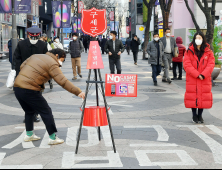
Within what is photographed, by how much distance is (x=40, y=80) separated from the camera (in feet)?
18.5

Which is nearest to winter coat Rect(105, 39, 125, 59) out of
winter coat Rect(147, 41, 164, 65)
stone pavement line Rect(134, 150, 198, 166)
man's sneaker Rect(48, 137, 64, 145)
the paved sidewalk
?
winter coat Rect(147, 41, 164, 65)

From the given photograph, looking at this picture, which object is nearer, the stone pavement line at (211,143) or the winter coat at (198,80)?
the stone pavement line at (211,143)

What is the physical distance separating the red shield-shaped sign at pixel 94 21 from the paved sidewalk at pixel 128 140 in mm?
1886

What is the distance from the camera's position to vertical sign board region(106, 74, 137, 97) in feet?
18.4

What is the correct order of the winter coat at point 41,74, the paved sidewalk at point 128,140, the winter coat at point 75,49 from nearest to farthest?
the paved sidewalk at point 128,140 → the winter coat at point 41,74 → the winter coat at point 75,49

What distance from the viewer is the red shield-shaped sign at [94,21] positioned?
24.7 feet

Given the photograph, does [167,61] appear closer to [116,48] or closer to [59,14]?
[116,48]

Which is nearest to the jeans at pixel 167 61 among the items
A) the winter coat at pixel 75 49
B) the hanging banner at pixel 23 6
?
the winter coat at pixel 75 49

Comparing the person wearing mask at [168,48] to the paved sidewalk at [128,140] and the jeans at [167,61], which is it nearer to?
the jeans at [167,61]

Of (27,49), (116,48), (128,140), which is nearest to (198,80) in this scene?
(128,140)

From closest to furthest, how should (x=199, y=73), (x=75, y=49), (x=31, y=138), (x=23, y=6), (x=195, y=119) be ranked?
(x=31, y=138) < (x=199, y=73) < (x=195, y=119) < (x=75, y=49) < (x=23, y=6)

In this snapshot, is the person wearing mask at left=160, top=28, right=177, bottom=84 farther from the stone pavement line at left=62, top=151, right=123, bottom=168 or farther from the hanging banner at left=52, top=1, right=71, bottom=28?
the hanging banner at left=52, top=1, right=71, bottom=28

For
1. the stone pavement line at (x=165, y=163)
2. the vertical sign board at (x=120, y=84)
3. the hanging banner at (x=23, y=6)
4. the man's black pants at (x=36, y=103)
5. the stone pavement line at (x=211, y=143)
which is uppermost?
the hanging banner at (x=23, y=6)

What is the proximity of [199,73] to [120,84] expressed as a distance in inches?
96.2
